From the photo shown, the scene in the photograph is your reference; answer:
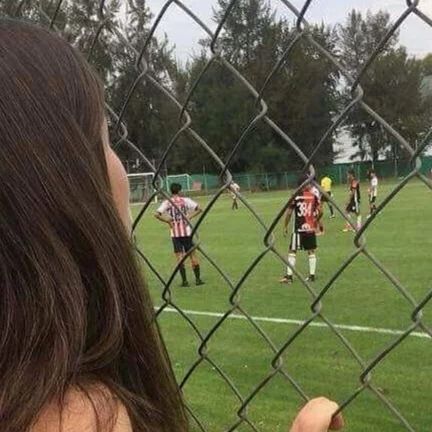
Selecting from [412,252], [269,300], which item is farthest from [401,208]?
[269,300]

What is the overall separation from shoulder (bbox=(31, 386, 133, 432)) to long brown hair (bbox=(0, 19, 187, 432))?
0.02 metres

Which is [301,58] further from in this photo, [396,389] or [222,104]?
[396,389]

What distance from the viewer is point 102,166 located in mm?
1463

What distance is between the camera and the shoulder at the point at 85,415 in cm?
119

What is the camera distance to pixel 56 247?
4.42 ft

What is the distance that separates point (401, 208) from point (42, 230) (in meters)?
26.1

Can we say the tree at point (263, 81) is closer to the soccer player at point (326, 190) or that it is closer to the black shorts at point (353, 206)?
the soccer player at point (326, 190)

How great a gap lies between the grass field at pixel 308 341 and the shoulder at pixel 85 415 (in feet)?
4.01

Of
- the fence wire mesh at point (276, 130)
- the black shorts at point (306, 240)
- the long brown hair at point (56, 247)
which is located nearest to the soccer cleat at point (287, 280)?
the black shorts at point (306, 240)

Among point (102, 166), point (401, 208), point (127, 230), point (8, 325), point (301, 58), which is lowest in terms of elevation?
point (401, 208)

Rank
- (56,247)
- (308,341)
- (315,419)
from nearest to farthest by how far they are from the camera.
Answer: (56,247) → (315,419) → (308,341)

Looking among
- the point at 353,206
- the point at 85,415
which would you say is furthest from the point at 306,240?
the point at 85,415

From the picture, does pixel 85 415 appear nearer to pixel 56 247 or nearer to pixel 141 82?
pixel 56 247

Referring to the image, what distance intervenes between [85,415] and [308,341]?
7.11 meters
